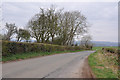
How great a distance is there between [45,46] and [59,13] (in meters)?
19.1

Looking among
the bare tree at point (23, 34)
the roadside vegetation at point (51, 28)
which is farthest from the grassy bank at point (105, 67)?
the bare tree at point (23, 34)

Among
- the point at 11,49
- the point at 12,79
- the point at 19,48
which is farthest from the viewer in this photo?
the point at 19,48

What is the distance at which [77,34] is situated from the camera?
126 ft

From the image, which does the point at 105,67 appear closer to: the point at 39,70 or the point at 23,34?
the point at 39,70

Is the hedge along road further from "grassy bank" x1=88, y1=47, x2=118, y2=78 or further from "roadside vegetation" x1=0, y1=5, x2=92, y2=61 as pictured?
"roadside vegetation" x1=0, y1=5, x2=92, y2=61

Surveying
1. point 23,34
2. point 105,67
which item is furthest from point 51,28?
point 105,67

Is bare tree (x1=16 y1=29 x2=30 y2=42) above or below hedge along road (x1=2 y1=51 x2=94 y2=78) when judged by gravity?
above

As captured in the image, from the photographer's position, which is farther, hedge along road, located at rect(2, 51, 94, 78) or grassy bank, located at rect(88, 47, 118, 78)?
grassy bank, located at rect(88, 47, 118, 78)

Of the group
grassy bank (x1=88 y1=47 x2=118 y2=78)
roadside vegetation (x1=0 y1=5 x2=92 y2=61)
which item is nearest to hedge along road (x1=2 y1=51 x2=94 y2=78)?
grassy bank (x1=88 y1=47 x2=118 y2=78)

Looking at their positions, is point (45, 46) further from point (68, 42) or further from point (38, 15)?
point (68, 42)

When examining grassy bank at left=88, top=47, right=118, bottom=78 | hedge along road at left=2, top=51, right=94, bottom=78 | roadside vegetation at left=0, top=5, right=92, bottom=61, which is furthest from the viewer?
roadside vegetation at left=0, top=5, right=92, bottom=61

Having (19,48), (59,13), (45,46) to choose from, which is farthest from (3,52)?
(59,13)

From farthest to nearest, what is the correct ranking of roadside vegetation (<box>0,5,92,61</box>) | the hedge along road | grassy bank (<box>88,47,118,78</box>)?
roadside vegetation (<box>0,5,92,61</box>), grassy bank (<box>88,47,118,78</box>), the hedge along road

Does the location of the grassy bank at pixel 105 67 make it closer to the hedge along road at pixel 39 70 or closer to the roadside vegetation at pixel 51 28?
the hedge along road at pixel 39 70
